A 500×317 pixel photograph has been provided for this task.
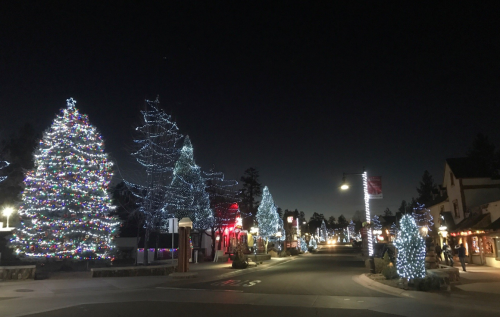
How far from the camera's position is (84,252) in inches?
846

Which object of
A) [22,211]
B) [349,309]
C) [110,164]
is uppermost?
[110,164]

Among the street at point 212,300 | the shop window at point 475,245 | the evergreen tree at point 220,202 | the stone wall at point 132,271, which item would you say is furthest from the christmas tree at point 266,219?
the street at point 212,300

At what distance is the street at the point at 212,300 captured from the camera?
10664 mm

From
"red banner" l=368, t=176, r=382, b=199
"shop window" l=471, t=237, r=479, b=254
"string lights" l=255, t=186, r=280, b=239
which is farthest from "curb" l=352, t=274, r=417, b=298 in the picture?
"string lights" l=255, t=186, r=280, b=239

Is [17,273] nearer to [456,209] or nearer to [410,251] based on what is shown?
[410,251]

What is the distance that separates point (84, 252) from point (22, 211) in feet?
13.1

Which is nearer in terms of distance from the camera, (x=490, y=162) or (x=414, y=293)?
(x=414, y=293)

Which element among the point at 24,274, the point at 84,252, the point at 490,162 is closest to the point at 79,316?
the point at 24,274

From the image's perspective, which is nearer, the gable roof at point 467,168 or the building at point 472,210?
the building at point 472,210

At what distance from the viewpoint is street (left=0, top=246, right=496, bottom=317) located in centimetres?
1066

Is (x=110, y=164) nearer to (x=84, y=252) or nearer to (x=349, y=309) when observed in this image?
(x=84, y=252)

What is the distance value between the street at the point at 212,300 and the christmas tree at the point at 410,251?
1430 mm

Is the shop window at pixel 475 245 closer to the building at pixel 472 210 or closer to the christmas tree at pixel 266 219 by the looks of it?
the building at pixel 472 210

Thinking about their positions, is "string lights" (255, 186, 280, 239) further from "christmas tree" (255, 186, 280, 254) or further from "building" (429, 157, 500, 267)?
"building" (429, 157, 500, 267)
